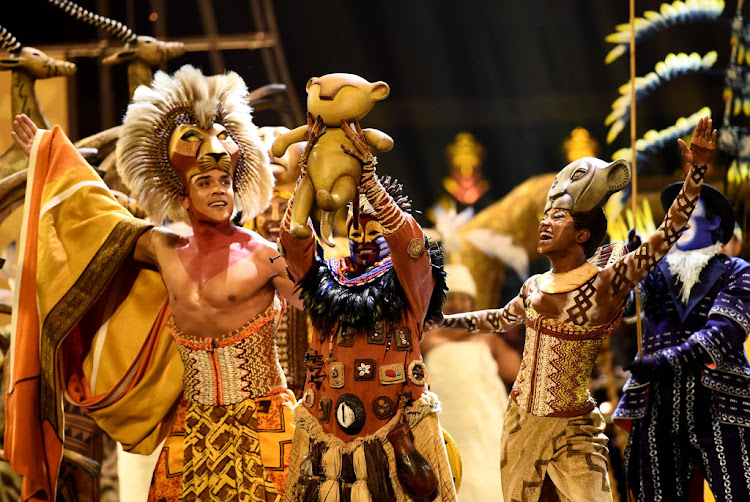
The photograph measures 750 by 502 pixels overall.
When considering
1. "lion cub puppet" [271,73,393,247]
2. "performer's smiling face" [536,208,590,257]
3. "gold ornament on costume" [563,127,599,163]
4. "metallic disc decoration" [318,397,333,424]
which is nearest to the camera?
"lion cub puppet" [271,73,393,247]

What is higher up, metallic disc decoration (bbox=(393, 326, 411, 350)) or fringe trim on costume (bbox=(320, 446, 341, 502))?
metallic disc decoration (bbox=(393, 326, 411, 350))

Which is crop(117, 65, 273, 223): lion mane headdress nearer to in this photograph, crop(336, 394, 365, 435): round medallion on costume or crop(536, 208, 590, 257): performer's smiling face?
crop(336, 394, 365, 435): round medallion on costume

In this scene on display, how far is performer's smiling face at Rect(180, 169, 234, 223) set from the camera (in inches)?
127

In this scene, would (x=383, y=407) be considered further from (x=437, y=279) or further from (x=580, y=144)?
(x=580, y=144)

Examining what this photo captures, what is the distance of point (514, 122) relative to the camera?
5004 millimetres

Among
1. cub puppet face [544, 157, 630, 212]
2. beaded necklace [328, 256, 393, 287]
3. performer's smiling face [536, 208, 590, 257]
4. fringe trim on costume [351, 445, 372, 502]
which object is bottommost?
fringe trim on costume [351, 445, 372, 502]

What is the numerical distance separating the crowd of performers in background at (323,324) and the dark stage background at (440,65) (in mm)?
1537

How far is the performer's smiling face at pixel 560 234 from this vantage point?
10.0ft

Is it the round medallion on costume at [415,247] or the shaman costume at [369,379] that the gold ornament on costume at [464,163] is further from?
the round medallion on costume at [415,247]

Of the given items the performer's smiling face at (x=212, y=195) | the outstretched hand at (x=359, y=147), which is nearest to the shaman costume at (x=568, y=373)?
the outstretched hand at (x=359, y=147)

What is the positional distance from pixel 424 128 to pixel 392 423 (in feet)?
8.45

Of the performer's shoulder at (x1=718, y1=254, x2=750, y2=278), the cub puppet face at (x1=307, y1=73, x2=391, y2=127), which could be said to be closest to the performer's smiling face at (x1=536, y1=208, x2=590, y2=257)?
the performer's shoulder at (x1=718, y1=254, x2=750, y2=278)

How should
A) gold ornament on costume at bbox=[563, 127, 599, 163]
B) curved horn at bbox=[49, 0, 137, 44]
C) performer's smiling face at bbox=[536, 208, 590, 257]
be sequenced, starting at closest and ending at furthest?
performer's smiling face at bbox=[536, 208, 590, 257], curved horn at bbox=[49, 0, 137, 44], gold ornament on costume at bbox=[563, 127, 599, 163]

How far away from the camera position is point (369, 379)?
2770mm
